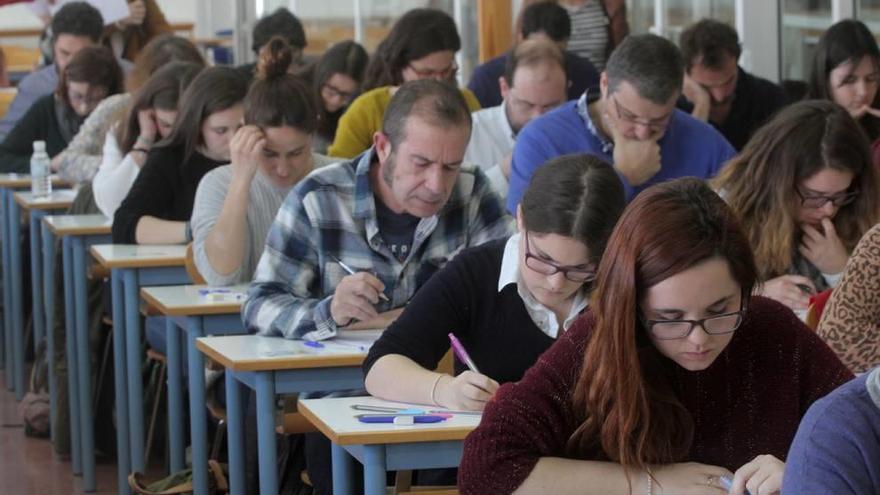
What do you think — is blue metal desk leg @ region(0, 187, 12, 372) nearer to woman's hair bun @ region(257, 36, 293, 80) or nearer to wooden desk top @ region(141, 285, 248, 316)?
wooden desk top @ region(141, 285, 248, 316)

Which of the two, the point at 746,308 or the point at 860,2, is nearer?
the point at 746,308

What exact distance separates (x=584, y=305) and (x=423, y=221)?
33.9 inches

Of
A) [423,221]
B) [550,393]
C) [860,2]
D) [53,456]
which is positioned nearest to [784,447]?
[550,393]

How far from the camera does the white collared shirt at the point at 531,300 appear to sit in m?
3.30

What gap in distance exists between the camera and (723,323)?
8.24 ft

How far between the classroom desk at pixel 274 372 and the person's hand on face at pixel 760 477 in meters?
1.48

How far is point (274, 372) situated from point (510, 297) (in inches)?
29.7

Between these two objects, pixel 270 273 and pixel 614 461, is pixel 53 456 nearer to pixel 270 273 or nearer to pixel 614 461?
pixel 270 273

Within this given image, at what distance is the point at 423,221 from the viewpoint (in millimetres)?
4066

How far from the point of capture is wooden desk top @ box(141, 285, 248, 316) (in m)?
4.46

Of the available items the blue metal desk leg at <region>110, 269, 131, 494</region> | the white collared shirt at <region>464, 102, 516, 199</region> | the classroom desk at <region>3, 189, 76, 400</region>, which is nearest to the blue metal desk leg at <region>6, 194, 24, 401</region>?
the classroom desk at <region>3, 189, 76, 400</region>

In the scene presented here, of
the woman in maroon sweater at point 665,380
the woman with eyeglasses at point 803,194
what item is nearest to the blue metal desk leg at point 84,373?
the woman with eyeglasses at point 803,194

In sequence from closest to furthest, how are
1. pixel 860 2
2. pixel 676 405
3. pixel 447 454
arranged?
pixel 676 405
pixel 447 454
pixel 860 2

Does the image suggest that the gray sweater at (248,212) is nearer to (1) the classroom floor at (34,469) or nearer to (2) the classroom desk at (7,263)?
(1) the classroom floor at (34,469)
